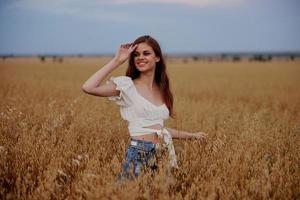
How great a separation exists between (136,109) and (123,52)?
490 millimetres

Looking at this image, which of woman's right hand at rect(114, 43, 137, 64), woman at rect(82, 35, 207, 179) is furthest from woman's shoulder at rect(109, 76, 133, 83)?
woman's right hand at rect(114, 43, 137, 64)

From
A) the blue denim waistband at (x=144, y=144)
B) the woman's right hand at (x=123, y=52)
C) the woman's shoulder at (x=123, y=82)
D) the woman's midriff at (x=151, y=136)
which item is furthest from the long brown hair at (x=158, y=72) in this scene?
the blue denim waistband at (x=144, y=144)

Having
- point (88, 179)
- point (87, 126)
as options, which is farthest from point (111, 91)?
point (87, 126)

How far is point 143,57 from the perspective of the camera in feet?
11.6

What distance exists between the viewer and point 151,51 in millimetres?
3590

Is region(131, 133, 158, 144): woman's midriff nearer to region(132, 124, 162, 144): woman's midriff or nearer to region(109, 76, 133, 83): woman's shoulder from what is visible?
region(132, 124, 162, 144): woman's midriff

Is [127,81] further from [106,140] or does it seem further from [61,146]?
[106,140]

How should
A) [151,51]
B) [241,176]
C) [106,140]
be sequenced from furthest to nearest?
[106,140] < [151,51] < [241,176]

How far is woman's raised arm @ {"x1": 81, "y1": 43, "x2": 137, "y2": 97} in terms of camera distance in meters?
3.27

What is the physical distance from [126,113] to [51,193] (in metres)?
0.92

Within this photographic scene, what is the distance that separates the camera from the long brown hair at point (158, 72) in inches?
141

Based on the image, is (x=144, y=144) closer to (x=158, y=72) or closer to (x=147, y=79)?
(x=147, y=79)

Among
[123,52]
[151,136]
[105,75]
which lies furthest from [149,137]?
[123,52]

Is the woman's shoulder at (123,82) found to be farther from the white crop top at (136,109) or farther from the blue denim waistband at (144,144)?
the blue denim waistband at (144,144)
